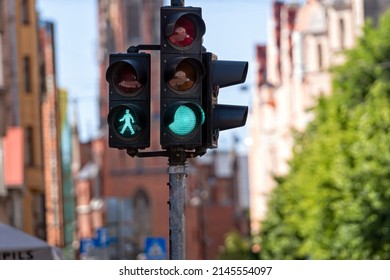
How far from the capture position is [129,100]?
11719 mm

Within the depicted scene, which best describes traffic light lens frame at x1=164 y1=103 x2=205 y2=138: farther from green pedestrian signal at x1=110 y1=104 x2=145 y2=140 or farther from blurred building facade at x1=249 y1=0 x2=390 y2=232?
blurred building facade at x1=249 y1=0 x2=390 y2=232

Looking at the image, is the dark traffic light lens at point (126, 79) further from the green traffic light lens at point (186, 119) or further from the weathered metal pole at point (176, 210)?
the weathered metal pole at point (176, 210)

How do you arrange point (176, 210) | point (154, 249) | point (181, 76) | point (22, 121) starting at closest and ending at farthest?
point (181, 76) < point (176, 210) < point (154, 249) < point (22, 121)

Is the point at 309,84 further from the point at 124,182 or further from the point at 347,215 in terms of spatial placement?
the point at 124,182

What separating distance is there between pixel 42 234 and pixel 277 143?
5667cm

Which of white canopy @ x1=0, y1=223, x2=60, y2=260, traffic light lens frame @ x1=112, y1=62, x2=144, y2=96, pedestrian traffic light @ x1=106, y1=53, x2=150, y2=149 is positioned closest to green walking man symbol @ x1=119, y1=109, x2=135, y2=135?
pedestrian traffic light @ x1=106, y1=53, x2=150, y2=149

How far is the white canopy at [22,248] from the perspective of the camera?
17328 millimetres

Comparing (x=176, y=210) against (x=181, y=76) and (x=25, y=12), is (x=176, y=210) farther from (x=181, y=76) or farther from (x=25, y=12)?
(x=25, y=12)

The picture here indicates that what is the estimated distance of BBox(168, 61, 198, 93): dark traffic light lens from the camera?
1155cm

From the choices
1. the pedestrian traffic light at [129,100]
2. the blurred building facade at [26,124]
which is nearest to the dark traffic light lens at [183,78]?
the pedestrian traffic light at [129,100]

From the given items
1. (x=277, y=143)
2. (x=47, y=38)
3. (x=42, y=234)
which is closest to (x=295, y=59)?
(x=277, y=143)

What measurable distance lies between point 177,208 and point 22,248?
5.62 meters

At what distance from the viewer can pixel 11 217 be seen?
42344mm

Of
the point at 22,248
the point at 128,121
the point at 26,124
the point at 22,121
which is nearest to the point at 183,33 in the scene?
the point at 128,121
